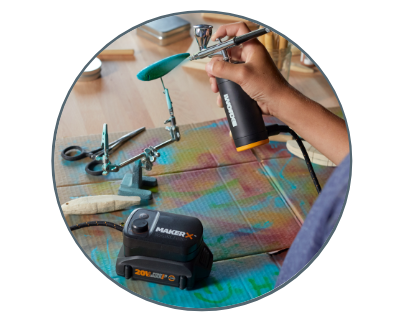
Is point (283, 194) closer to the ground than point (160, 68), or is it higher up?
closer to the ground

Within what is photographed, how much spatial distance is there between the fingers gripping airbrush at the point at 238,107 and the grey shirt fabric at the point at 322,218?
191 mm

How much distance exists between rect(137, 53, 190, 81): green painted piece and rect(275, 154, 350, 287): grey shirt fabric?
0.44m

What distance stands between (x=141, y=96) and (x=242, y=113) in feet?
1.18

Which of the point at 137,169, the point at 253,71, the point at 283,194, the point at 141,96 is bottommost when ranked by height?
the point at 283,194

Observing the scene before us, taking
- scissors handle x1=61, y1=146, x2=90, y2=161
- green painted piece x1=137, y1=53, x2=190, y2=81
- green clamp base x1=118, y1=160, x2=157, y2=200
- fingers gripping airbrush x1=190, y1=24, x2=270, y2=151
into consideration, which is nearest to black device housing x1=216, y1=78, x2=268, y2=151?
fingers gripping airbrush x1=190, y1=24, x2=270, y2=151

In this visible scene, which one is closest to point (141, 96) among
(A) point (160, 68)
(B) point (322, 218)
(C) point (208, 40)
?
(A) point (160, 68)

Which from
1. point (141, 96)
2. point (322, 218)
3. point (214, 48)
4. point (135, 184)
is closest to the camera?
point (322, 218)

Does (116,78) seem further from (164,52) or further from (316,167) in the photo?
(316,167)

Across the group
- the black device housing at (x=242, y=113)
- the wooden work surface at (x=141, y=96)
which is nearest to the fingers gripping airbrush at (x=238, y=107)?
the black device housing at (x=242, y=113)

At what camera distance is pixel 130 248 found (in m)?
0.86

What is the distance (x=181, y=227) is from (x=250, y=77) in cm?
34

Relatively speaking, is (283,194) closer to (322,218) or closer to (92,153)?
(322,218)

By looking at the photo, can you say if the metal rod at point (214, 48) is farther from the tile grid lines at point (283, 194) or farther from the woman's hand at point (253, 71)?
the tile grid lines at point (283, 194)

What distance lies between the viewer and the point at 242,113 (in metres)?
0.92
